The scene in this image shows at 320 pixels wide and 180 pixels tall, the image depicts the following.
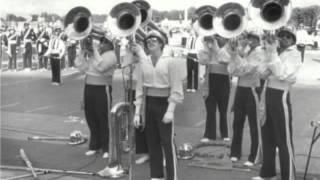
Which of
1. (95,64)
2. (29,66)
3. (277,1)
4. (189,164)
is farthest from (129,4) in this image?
(29,66)

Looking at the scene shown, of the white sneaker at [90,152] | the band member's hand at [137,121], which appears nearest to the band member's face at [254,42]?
the band member's hand at [137,121]

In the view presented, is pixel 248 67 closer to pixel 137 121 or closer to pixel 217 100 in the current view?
pixel 217 100

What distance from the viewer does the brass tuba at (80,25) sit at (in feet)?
24.8

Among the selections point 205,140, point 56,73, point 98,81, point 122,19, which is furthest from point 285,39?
point 56,73

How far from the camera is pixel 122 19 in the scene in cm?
677

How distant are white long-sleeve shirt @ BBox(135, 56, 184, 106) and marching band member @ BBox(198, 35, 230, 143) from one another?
2.23m

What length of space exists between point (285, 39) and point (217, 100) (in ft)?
8.93

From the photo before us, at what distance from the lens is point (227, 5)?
7625 mm

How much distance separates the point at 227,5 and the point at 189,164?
2227 millimetres

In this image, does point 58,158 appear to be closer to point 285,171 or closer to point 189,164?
point 189,164

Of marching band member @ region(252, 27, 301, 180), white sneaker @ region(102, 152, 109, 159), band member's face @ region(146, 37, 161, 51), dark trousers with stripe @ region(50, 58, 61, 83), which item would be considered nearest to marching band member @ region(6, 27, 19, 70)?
dark trousers with stripe @ region(50, 58, 61, 83)

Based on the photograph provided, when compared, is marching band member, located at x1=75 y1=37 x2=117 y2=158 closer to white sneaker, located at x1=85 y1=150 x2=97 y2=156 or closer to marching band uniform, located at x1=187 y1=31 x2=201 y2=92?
white sneaker, located at x1=85 y1=150 x2=97 y2=156

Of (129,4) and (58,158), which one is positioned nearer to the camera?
(129,4)

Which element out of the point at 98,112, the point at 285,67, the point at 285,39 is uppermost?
Result: the point at 285,39
